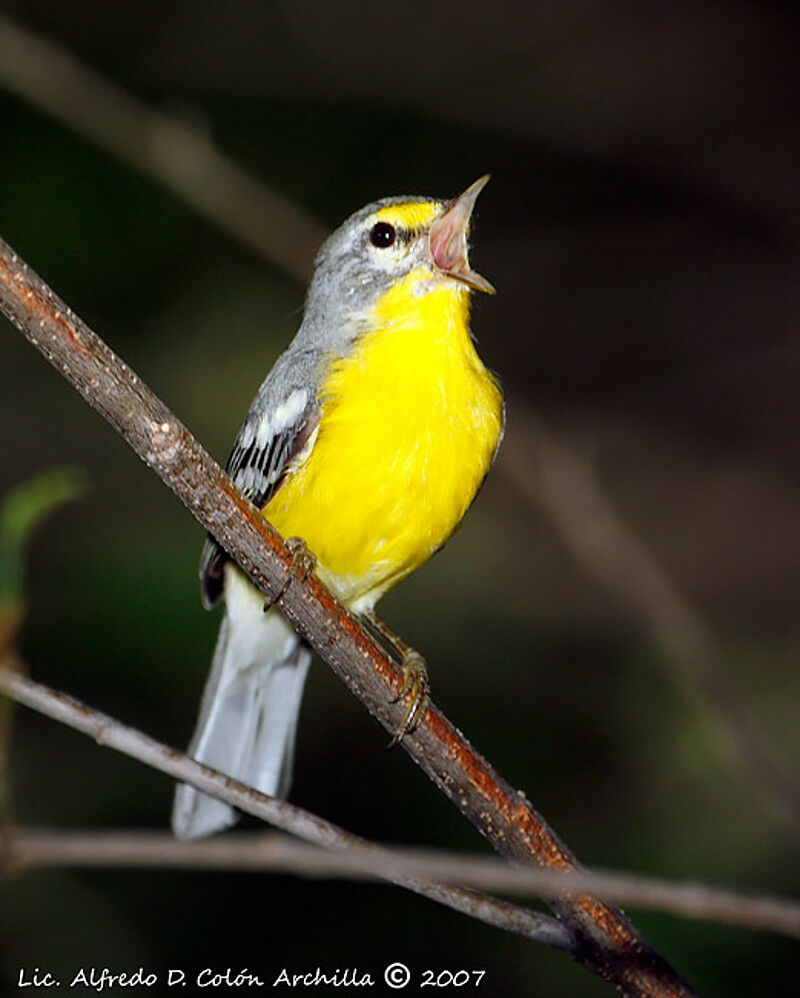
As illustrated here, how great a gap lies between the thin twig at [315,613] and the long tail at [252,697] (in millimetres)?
1612

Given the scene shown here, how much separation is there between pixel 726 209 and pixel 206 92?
3.59 meters

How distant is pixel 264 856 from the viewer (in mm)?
1552

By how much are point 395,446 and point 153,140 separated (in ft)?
8.67

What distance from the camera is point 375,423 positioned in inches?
152

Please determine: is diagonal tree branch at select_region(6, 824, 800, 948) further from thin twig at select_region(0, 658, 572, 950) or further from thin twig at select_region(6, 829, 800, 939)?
thin twig at select_region(0, 658, 572, 950)

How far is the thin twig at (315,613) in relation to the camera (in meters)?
2.37

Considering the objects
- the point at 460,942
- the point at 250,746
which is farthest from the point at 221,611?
the point at 460,942

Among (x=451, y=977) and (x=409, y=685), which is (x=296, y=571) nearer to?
(x=409, y=685)

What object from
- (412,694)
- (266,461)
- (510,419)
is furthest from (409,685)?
(510,419)

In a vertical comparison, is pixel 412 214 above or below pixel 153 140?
below

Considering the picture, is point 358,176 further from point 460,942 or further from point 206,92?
point 460,942

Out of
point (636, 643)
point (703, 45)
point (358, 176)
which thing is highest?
point (703, 45)

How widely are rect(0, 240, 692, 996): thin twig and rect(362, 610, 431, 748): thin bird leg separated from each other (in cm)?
2

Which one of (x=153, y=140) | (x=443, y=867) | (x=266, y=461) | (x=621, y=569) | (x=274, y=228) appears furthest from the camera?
(x=274, y=228)
